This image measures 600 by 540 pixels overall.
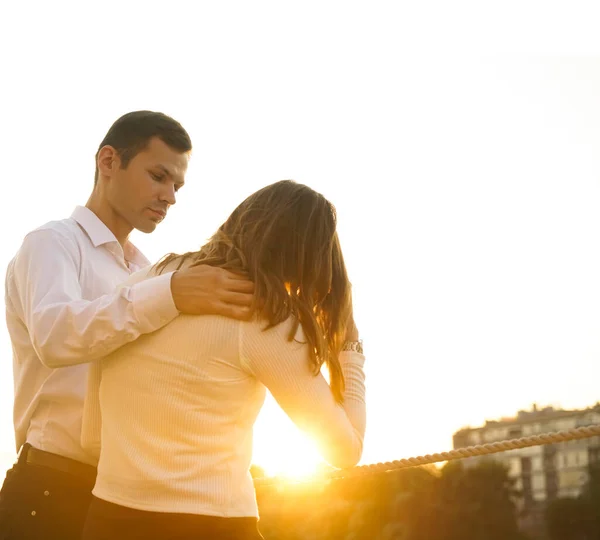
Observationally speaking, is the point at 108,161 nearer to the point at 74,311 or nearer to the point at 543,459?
the point at 74,311

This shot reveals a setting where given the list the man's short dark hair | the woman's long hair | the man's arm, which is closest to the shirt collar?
the man's short dark hair

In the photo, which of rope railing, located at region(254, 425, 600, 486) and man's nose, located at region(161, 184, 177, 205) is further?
man's nose, located at region(161, 184, 177, 205)

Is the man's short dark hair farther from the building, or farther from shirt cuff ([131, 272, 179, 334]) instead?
the building

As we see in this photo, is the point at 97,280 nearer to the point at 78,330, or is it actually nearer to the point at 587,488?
the point at 78,330

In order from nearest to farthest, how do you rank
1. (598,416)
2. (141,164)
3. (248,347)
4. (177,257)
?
(248,347) → (177,257) → (141,164) → (598,416)

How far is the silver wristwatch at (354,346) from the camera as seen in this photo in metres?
2.22

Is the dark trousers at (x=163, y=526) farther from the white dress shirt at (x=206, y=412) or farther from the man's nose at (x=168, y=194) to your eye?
the man's nose at (x=168, y=194)

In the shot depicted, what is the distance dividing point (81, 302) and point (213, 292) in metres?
0.43

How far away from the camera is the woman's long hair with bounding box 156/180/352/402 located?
195 cm

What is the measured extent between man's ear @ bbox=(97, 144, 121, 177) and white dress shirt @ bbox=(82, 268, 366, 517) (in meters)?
1.15

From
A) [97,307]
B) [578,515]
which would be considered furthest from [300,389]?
[578,515]

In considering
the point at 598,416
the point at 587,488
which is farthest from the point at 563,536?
the point at 598,416

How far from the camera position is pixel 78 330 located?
2.11 metres

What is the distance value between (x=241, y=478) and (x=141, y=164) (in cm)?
134
